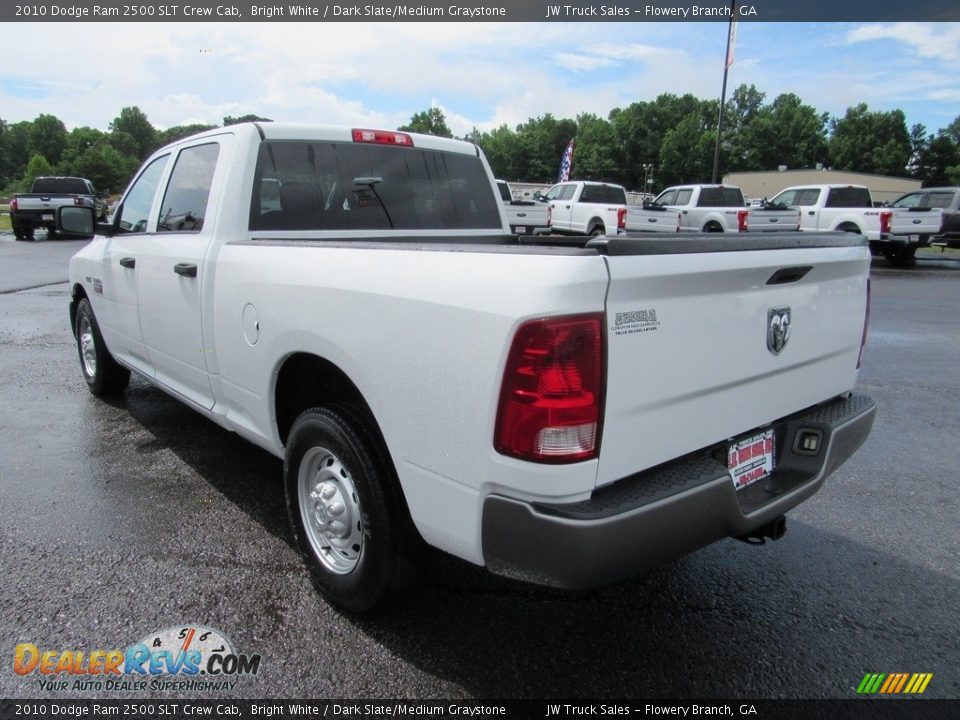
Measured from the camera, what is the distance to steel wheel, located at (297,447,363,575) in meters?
2.54

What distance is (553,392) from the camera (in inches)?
70.9

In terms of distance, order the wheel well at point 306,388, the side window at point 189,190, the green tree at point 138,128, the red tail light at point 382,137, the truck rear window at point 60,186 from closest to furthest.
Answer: the wheel well at point 306,388
the side window at point 189,190
the red tail light at point 382,137
the truck rear window at point 60,186
the green tree at point 138,128

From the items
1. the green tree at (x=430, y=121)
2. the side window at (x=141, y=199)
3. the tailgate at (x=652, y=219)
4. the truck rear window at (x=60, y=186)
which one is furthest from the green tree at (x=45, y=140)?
the side window at (x=141, y=199)

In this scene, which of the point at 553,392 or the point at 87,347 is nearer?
the point at 553,392

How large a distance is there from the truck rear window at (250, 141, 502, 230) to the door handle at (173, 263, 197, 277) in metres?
0.38

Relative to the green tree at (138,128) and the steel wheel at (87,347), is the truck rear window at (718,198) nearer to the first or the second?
the steel wheel at (87,347)

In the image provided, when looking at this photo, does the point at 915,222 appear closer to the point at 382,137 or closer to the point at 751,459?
the point at 382,137

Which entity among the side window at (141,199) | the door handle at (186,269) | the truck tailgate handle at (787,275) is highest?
the side window at (141,199)

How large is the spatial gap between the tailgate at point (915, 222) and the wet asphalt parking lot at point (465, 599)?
1525 cm

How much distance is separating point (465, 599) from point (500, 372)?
139 cm

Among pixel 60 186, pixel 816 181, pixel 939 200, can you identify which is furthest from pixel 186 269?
pixel 816 181

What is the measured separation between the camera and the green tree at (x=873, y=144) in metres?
99.1

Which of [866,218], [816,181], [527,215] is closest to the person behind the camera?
[866,218]

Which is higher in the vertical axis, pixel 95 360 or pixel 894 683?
pixel 95 360
